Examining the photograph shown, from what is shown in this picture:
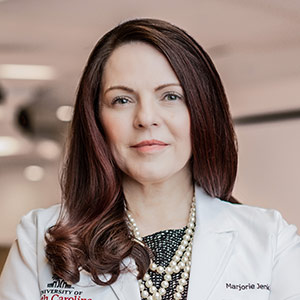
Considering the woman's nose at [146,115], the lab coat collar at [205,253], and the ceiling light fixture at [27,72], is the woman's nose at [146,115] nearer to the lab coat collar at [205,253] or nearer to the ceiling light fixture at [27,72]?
the lab coat collar at [205,253]

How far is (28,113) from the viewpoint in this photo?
16.7ft

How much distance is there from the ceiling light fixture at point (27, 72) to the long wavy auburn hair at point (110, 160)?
3.17m

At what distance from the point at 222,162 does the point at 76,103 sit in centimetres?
38

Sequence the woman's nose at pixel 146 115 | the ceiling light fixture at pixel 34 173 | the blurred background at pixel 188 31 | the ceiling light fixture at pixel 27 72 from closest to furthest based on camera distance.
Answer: the woman's nose at pixel 146 115 → the blurred background at pixel 188 31 → the ceiling light fixture at pixel 27 72 → the ceiling light fixture at pixel 34 173

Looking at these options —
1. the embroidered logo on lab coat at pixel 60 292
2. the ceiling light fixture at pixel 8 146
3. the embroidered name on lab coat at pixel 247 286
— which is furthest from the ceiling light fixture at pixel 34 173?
the embroidered name on lab coat at pixel 247 286

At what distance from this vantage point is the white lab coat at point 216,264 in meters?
1.67

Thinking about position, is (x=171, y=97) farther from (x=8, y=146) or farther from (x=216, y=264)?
(x=8, y=146)

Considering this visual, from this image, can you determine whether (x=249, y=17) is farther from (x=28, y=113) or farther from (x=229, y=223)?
(x=229, y=223)

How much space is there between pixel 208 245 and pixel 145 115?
0.34m

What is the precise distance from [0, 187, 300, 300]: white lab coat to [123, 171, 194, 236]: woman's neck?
2.1 inches

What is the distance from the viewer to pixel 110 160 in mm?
1766

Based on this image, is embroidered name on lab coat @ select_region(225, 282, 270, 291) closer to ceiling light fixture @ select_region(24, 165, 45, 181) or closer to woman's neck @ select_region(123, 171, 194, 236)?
woman's neck @ select_region(123, 171, 194, 236)

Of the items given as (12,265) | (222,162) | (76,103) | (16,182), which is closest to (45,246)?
(12,265)

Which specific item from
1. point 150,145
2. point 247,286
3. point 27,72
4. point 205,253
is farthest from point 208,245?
point 27,72
